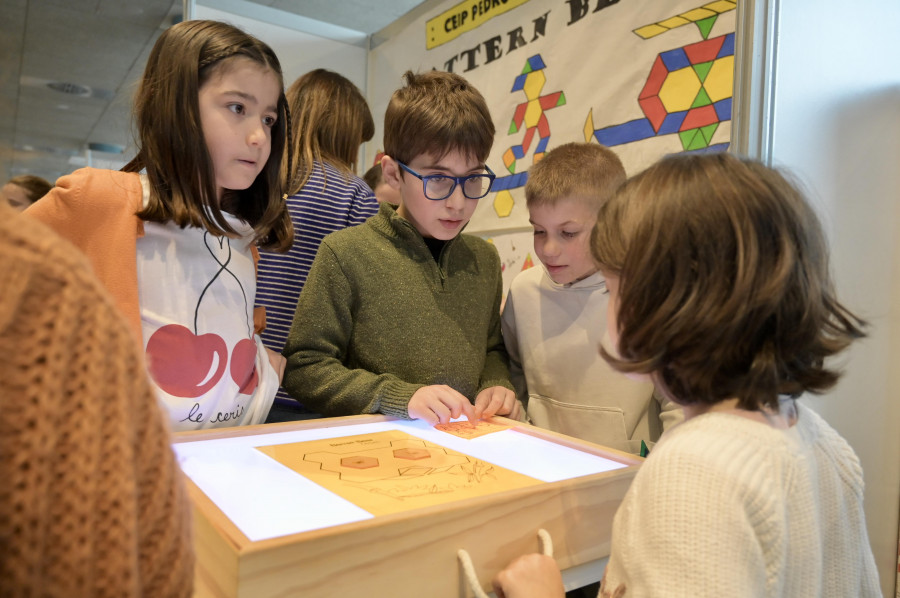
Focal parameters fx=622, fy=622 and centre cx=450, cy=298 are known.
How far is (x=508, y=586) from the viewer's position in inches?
22.3

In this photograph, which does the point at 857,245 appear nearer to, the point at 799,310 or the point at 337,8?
the point at 799,310

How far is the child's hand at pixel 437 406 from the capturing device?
901 mm

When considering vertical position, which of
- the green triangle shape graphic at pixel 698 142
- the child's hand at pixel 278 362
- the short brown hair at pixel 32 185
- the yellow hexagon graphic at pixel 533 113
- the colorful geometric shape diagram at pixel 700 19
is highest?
the colorful geometric shape diagram at pixel 700 19

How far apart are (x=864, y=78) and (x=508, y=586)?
131 centimetres

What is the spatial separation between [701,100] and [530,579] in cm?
113

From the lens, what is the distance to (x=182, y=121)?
2.97 feet

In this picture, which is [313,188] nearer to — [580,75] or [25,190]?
[580,75]

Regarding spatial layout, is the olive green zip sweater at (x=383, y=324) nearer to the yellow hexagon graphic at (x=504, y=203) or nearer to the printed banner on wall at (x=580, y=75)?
the printed banner on wall at (x=580, y=75)

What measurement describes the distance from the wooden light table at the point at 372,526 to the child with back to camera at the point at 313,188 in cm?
60

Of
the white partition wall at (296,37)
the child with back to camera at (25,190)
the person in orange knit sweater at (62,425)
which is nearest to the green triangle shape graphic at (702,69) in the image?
the person in orange knit sweater at (62,425)

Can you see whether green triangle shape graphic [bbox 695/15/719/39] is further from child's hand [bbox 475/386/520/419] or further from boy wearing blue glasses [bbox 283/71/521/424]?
child's hand [bbox 475/386/520/419]

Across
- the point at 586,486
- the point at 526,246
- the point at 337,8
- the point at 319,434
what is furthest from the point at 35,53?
the point at 586,486

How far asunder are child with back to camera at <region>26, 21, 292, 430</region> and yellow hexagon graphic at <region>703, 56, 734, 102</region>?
89cm

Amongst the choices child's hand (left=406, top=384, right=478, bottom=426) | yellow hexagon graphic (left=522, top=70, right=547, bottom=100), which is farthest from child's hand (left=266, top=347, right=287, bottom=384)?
yellow hexagon graphic (left=522, top=70, right=547, bottom=100)
